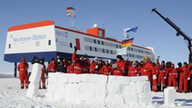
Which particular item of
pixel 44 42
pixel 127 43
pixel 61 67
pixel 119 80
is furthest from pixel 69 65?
pixel 44 42

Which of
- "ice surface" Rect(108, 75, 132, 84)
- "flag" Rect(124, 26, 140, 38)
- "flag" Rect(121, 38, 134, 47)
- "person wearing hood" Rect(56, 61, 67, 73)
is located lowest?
"ice surface" Rect(108, 75, 132, 84)

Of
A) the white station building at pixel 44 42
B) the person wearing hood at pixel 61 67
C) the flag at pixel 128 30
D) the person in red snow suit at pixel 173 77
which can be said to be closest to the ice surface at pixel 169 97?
the person in red snow suit at pixel 173 77

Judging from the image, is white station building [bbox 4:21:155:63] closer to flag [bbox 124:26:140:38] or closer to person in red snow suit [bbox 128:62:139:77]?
flag [bbox 124:26:140:38]

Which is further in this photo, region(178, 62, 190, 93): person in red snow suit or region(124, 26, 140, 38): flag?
region(124, 26, 140, 38): flag

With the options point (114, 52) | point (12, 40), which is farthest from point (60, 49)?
point (114, 52)

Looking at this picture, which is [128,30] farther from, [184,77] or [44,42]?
[184,77]

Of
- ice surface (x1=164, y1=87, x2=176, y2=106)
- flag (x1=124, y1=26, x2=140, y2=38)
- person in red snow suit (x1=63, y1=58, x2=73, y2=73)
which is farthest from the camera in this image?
flag (x1=124, y1=26, x2=140, y2=38)

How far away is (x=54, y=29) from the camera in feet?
83.1

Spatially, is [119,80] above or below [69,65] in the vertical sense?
below

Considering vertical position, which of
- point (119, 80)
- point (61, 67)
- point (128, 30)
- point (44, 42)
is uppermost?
point (128, 30)

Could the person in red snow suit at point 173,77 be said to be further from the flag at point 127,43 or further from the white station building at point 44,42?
the white station building at point 44,42

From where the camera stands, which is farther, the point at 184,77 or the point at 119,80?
the point at 184,77

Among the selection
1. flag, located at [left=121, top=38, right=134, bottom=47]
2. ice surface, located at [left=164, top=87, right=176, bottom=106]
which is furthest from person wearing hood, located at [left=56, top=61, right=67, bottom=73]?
flag, located at [left=121, top=38, right=134, bottom=47]

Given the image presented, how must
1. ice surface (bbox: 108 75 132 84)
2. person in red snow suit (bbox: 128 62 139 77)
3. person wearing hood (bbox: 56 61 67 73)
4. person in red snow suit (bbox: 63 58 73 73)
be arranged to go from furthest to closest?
person wearing hood (bbox: 56 61 67 73)
person in red snow suit (bbox: 63 58 73 73)
person in red snow suit (bbox: 128 62 139 77)
ice surface (bbox: 108 75 132 84)
